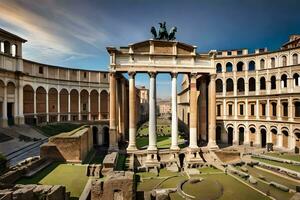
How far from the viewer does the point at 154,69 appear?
23953 millimetres

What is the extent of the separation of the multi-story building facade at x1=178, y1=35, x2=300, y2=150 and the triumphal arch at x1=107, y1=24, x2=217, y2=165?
467 cm

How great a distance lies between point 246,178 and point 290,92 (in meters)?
20.5

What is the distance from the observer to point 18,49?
112ft

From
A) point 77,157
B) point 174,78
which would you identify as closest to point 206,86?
point 174,78

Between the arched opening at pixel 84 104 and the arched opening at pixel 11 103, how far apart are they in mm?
15965

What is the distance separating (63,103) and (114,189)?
3901cm

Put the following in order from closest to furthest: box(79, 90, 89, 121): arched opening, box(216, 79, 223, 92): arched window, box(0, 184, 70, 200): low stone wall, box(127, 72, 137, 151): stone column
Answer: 1. box(0, 184, 70, 200): low stone wall
2. box(127, 72, 137, 151): stone column
3. box(216, 79, 223, 92): arched window
4. box(79, 90, 89, 121): arched opening

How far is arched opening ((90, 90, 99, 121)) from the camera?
49.4 m

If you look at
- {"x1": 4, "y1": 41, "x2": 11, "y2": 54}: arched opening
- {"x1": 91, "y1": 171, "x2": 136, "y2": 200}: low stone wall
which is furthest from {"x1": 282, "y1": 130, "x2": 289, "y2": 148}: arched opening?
{"x1": 4, "y1": 41, "x2": 11, "y2": 54}: arched opening

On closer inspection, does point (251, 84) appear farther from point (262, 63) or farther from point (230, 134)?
point (230, 134)

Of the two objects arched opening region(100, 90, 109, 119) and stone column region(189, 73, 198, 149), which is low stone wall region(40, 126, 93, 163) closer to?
stone column region(189, 73, 198, 149)

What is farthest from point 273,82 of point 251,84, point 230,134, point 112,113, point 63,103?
point 63,103

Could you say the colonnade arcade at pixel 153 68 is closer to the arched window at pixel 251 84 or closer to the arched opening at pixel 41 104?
the arched window at pixel 251 84

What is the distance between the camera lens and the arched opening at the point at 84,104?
4838 cm
